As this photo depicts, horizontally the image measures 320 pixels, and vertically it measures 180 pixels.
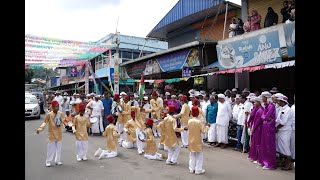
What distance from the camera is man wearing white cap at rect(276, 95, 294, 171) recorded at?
274 inches

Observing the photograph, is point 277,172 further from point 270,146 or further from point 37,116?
point 37,116

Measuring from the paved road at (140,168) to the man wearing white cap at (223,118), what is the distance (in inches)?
23.5

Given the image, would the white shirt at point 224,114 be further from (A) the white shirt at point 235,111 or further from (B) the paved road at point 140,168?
(B) the paved road at point 140,168

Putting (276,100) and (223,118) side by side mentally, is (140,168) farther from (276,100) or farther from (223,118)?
(276,100)

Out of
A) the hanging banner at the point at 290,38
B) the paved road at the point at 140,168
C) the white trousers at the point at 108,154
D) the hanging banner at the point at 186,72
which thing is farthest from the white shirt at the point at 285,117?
the hanging banner at the point at 186,72

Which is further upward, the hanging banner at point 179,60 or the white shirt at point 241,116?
the hanging banner at point 179,60

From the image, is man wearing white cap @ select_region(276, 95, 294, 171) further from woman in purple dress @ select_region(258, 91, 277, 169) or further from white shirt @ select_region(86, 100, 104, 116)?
white shirt @ select_region(86, 100, 104, 116)

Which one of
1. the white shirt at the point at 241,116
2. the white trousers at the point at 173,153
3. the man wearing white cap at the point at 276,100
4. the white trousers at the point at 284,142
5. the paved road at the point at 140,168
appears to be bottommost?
the paved road at the point at 140,168

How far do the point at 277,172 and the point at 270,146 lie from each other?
65cm

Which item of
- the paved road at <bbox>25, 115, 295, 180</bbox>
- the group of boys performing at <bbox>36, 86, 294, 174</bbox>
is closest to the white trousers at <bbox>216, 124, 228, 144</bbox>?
the group of boys performing at <bbox>36, 86, 294, 174</bbox>

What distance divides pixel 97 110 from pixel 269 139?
8.13m

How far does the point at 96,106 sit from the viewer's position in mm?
13164

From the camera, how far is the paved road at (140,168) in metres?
6.46

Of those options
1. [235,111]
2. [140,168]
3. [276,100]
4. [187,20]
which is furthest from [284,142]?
[187,20]
